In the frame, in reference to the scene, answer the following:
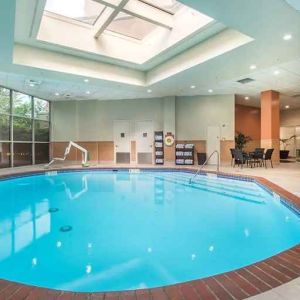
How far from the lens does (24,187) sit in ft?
24.0

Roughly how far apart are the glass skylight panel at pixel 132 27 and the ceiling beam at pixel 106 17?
15.0 inches

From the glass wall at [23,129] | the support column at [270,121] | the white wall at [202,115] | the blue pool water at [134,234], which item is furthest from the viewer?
the white wall at [202,115]

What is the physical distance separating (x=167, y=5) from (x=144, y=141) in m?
6.94

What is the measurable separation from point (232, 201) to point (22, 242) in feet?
13.9

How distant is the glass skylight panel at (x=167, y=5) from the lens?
5629 mm

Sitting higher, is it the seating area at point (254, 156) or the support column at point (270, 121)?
the support column at point (270, 121)

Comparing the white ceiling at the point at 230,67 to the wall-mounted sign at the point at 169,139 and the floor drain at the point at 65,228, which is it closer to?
the wall-mounted sign at the point at 169,139

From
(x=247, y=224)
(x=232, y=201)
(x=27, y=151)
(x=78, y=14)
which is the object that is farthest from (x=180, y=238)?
(x=27, y=151)

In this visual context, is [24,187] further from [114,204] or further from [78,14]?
[78,14]

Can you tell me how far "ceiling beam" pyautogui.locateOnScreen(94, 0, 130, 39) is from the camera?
5.16 m

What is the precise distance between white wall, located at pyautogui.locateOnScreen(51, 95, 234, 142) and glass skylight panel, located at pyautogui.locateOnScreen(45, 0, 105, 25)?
5800 millimetres

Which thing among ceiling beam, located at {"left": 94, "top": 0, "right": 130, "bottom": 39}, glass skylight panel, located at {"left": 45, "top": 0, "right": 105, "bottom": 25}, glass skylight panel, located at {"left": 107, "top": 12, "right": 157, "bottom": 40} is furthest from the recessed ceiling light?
glass skylight panel, located at {"left": 45, "top": 0, "right": 105, "bottom": 25}

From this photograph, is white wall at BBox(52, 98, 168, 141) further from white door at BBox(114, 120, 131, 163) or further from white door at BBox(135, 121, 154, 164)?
white door at BBox(135, 121, 154, 164)

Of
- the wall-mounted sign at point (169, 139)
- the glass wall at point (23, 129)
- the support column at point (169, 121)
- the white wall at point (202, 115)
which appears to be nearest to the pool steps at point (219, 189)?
the support column at point (169, 121)
